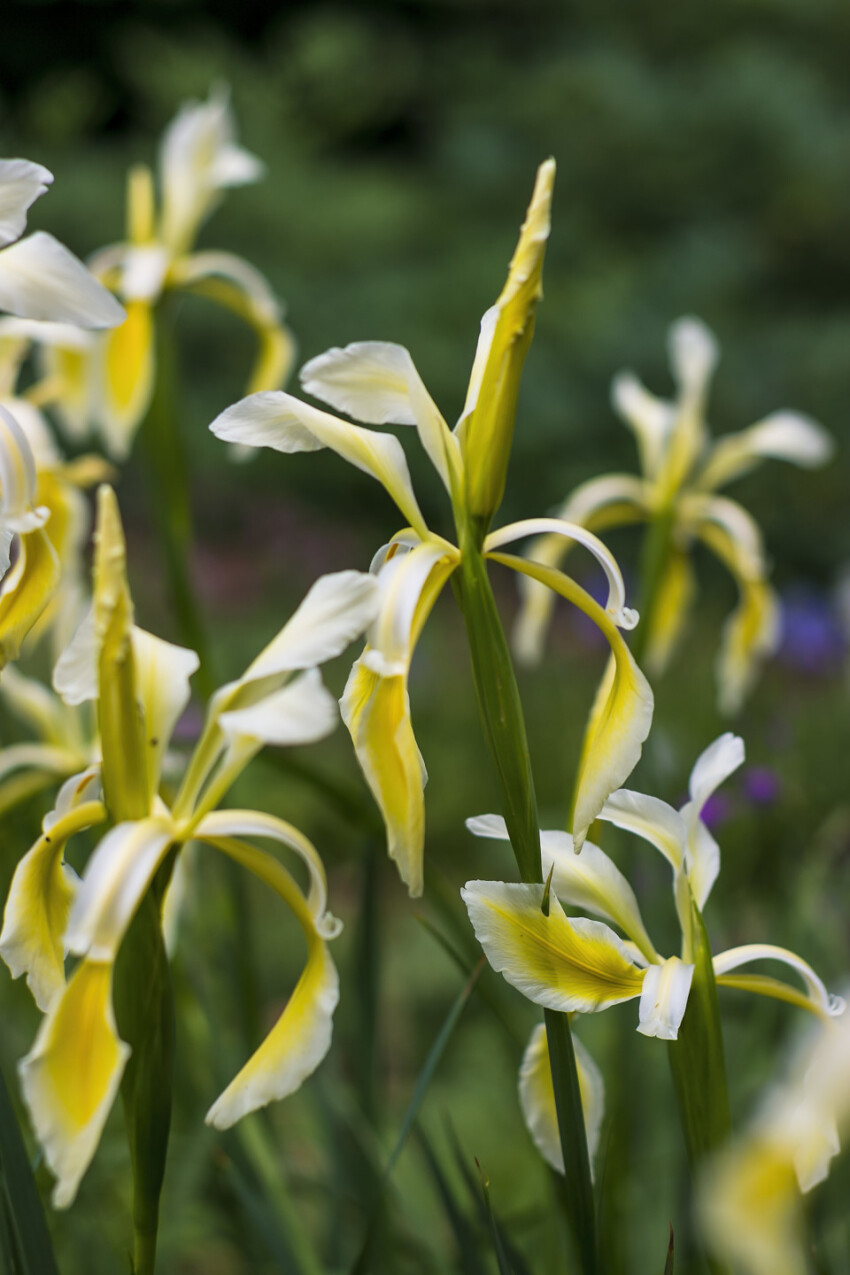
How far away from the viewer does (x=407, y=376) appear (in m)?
0.58

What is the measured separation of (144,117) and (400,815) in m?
6.30

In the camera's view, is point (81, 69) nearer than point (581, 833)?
No

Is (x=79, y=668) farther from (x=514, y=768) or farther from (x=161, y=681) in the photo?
(x=514, y=768)

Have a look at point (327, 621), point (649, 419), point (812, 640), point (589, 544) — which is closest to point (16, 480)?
point (327, 621)

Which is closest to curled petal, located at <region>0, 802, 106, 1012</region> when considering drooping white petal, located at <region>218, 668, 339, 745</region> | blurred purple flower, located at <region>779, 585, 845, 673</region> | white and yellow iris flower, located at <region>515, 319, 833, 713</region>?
drooping white petal, located at <region>218, 668, 339, 745</region>

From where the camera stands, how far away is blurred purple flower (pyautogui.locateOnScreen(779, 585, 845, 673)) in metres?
2.96

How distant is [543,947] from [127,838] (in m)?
0.19

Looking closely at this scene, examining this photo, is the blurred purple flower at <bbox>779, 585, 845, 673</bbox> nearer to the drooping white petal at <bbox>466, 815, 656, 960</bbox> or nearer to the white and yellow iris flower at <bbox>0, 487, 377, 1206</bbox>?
the drooping white petal at <bbox>466, 815, 656, 960</bbox>

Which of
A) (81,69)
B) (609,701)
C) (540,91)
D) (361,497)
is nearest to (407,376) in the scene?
(609,701)

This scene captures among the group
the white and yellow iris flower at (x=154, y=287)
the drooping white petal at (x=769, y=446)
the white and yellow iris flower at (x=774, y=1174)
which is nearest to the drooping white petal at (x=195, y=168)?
the white and yellow iris flower at (x=154, y=287)

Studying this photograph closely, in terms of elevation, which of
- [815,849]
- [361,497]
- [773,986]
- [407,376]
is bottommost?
[361,497]

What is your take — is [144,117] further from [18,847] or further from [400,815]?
[400,815]

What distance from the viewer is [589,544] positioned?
0.56 metres

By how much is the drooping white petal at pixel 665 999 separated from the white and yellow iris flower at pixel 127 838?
0.47 ft
